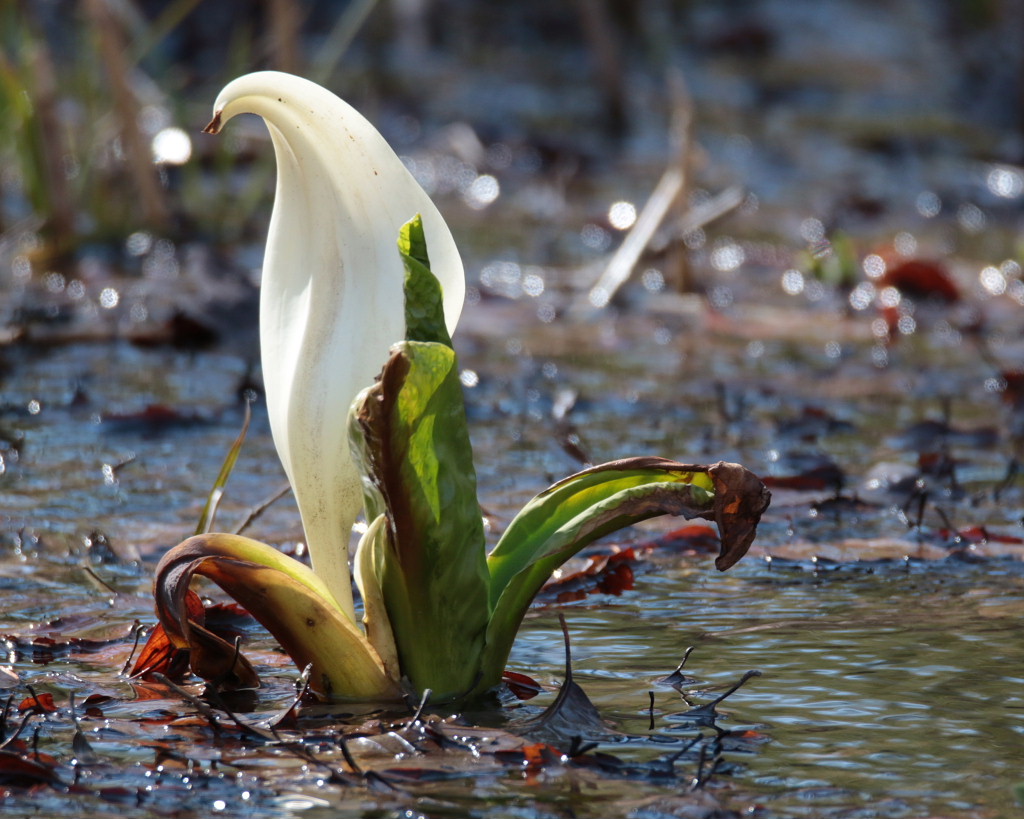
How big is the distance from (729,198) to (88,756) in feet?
13.0

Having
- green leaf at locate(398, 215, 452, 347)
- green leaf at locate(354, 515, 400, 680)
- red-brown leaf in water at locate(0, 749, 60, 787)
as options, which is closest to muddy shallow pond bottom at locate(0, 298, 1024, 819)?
red-brown leaf in water at locate(0, 749, 60, 787)

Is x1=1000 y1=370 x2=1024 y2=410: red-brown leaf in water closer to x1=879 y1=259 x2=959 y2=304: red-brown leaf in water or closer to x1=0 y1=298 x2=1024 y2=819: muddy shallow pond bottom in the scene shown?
x1=0 y1=298 x2=1024 y2=819: muddy shallow pond bottom

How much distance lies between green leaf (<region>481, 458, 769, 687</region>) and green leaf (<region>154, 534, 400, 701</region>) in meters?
0.15

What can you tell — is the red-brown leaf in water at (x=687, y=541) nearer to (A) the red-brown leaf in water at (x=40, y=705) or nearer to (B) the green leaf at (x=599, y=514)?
(B) the green leaf at (x=599, y=514)

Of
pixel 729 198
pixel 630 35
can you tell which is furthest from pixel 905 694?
pixel 630 35

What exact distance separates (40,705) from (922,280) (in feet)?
14.6

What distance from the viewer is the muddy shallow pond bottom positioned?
1.61 metres

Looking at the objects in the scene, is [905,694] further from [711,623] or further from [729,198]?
[729,198]

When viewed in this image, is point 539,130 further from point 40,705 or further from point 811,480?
point 40,705

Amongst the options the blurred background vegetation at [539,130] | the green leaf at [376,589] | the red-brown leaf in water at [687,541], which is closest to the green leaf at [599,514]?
the green leaf at [376,589]

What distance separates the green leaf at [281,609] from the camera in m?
1.67

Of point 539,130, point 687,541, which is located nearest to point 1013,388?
point 687,541

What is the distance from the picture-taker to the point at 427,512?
167cm

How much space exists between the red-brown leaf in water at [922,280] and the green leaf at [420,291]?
4273mm
